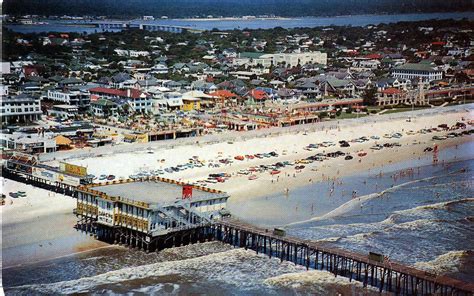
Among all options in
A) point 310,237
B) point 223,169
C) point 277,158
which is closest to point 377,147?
point 277,158

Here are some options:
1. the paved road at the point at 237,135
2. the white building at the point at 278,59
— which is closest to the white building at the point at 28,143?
the paved road at the point at 237,135

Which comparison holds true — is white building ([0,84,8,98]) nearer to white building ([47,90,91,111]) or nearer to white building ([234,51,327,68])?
white building ([47,90,91,111])

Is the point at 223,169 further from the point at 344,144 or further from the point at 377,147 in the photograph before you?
the point at 377,147

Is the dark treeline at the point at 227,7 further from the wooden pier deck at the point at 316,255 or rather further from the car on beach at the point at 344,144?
the wooden pier deck at the point at 316,255

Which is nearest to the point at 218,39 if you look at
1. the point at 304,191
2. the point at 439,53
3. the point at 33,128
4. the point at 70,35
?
the point at 70,35

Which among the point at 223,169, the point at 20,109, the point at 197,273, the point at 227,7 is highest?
the point at 227,7

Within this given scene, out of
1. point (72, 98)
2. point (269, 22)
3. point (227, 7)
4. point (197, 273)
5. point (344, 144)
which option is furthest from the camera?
point (227, 7)

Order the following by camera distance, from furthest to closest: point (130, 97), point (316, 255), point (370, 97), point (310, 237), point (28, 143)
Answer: point (370, 97) < point (130, 97) < point (28, 143) < point (310, 237) < point (316, 255)
